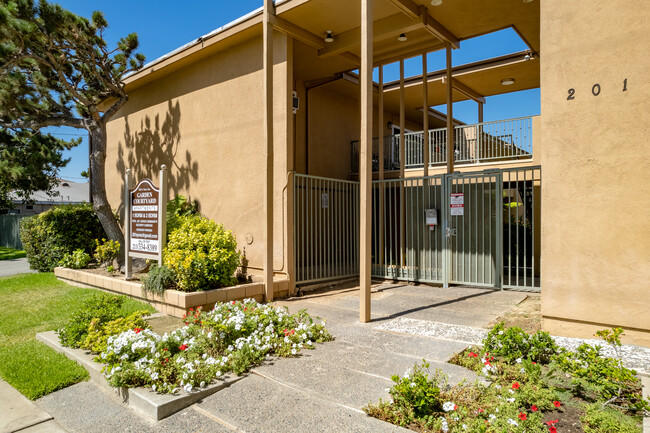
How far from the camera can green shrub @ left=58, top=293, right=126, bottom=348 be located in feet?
15.7

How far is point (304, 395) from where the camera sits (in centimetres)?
353

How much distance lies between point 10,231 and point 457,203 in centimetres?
2426

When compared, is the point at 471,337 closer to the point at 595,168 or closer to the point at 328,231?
the point at 595,168

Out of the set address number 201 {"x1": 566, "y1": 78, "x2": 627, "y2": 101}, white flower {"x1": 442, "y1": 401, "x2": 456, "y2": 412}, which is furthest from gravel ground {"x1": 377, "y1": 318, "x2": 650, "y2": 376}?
address number 201 {"x1": 566, "y1": 78, "x2": 627, "y2": 101}

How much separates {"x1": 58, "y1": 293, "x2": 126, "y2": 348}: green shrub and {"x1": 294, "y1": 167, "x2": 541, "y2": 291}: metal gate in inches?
151

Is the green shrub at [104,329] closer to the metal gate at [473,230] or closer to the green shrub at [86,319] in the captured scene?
the green shrub at [86,319]

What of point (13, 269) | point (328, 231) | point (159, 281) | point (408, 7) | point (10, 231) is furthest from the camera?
point (10, 231)

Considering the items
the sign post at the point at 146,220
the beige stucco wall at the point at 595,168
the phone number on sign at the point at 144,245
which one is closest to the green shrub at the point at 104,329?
the sign post at the point at 146,220

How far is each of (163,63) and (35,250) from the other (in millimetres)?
6171

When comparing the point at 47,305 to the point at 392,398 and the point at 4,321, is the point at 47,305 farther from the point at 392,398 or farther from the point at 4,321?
the point at 392,398

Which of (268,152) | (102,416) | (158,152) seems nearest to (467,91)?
(268,152)

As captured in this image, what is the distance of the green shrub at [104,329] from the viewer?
4516mm

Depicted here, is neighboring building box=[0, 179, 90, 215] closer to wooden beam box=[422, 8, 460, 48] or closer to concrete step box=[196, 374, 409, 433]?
wooden beam box=[422, 8, 460, 48]

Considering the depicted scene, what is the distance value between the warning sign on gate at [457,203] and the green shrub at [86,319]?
642cm
